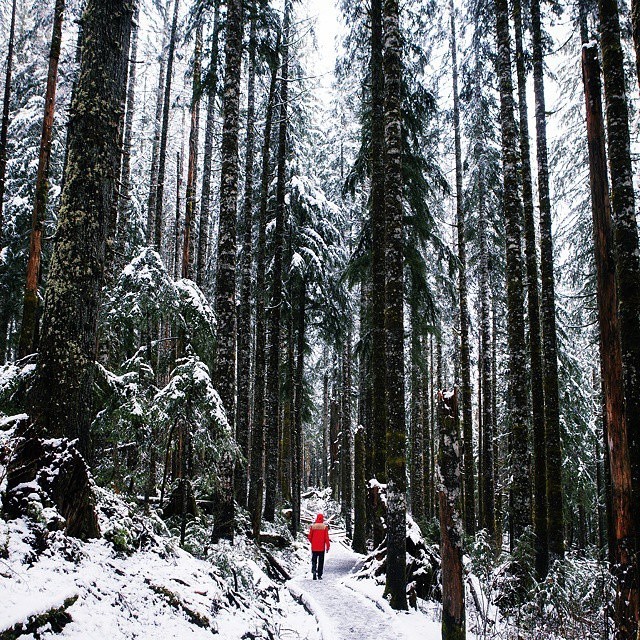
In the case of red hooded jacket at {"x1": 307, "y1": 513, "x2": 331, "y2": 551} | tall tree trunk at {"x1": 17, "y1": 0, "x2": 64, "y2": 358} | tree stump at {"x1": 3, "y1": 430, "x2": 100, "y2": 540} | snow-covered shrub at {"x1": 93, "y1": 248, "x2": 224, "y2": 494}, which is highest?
tall tree trunk at {"x1": 17, "y1": 0, "x2": 64, "y2": 358}

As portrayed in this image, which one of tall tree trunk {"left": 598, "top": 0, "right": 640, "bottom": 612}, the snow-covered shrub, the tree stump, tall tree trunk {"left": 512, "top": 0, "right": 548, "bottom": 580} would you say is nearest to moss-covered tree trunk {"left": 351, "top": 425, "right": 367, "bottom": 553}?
tall tree trunk {"left": 512, "top": 0, "right": 548, "bottom": 580}

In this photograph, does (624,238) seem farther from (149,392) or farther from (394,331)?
(149,392)

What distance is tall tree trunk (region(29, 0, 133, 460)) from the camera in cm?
489

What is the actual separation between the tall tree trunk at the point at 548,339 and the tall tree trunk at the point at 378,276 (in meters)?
3.80

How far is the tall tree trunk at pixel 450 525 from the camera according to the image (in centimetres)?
524

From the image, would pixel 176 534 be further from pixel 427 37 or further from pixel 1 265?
pixel 427 37

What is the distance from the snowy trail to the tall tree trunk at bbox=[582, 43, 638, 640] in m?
2.44

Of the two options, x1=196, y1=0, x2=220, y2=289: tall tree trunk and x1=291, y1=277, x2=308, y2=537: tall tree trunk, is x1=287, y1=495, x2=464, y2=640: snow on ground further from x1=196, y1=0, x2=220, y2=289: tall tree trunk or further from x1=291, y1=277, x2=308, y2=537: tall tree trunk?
x1=196, y1=0, x2=220, y2=289: tall tree trunk

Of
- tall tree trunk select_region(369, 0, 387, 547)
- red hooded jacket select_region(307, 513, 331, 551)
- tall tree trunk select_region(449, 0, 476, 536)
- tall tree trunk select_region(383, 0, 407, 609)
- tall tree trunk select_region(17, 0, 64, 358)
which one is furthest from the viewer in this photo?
tall tree trunk select_region(449, 0, 476, 536)

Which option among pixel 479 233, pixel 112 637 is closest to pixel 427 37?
pixel 479 233

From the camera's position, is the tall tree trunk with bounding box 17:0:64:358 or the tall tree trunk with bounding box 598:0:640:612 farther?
the tall tree trunk with bounding box 17:0:64:358

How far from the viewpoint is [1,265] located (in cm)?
1645

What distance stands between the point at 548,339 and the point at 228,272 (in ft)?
25.1

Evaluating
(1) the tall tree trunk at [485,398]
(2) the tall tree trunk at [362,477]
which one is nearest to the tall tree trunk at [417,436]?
(2) the tall tree trunk at [362,477]
